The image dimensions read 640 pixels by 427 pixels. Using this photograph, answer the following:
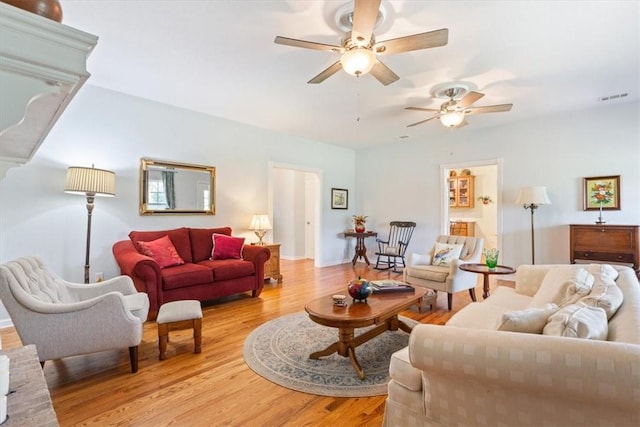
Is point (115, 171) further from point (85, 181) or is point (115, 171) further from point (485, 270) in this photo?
point (485, 270)

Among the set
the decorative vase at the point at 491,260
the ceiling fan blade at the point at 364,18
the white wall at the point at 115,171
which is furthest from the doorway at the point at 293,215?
the ceiling fan blade at the point at 364,18

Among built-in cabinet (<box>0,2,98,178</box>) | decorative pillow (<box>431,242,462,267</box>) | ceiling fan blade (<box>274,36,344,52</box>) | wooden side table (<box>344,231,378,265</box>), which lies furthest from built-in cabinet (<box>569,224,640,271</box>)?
built-in cabinet (<box>0,2,98,178</box>)

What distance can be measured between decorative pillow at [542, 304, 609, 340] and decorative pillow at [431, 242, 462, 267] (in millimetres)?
2569

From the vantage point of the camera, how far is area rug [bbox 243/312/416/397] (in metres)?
2.06

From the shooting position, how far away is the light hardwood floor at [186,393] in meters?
1.75

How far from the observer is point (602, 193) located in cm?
432

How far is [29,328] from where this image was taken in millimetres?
1948

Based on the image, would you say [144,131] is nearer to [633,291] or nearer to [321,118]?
[321,118]

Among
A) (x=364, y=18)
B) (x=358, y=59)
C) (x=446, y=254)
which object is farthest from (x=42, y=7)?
(x=446, y=254)

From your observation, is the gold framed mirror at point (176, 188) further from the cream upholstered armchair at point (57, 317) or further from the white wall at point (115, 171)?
the cream upholstered armchair at point (57, 317)

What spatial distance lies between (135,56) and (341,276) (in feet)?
14.0

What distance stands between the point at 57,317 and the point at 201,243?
2.24 meters

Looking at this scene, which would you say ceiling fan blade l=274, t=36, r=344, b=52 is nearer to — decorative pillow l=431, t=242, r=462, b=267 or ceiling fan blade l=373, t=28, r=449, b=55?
ceiling fan blade l=373, t=28, r=449, b=55

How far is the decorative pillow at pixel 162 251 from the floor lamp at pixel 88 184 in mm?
574
